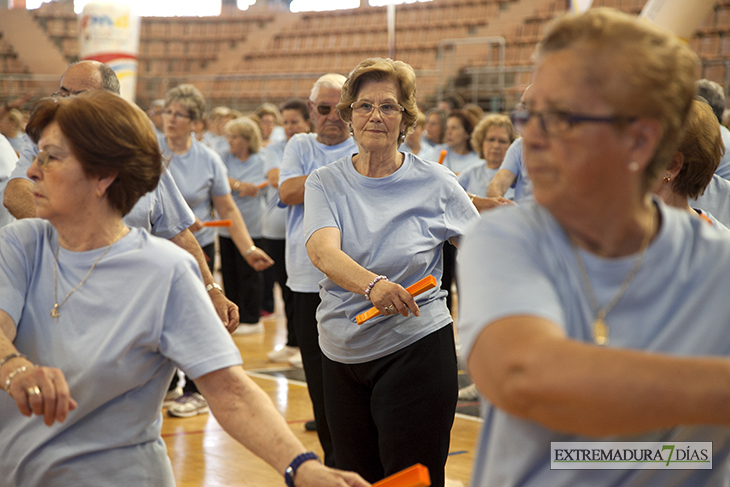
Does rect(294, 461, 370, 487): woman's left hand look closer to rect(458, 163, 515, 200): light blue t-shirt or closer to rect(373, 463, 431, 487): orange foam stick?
rect(373, 463, 431, 487): orange foam stick

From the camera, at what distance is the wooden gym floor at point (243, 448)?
3.10 meters

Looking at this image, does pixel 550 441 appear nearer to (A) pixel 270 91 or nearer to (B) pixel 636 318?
(B) pixel 636 318

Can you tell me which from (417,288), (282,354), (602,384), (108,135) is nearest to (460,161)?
(282,354)

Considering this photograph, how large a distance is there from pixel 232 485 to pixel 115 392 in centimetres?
187

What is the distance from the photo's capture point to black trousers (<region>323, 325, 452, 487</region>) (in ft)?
6.71

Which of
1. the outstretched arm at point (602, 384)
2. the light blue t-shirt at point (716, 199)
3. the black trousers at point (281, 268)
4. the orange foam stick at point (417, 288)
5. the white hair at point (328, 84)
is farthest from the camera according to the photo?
the black trousers at point (281, 268)

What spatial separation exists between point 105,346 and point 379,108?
1228 millimetres

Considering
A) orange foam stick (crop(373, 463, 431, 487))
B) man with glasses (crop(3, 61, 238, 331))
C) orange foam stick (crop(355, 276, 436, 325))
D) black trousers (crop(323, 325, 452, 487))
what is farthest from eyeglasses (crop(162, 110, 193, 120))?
orange foam stick (crop(373, 463, 431, 487))

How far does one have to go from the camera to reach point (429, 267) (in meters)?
2.18

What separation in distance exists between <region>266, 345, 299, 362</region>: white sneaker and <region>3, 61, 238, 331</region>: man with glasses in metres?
Result: 2.85

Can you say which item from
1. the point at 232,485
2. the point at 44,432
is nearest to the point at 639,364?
the point at 44,432

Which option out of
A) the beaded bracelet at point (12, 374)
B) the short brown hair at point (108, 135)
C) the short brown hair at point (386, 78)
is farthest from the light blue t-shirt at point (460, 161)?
the beaded bracelet at point (12, 374)

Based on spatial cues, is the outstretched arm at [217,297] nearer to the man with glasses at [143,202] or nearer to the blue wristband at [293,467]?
the man with glasses at [143,202]

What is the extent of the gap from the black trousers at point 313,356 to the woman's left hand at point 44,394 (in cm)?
174
